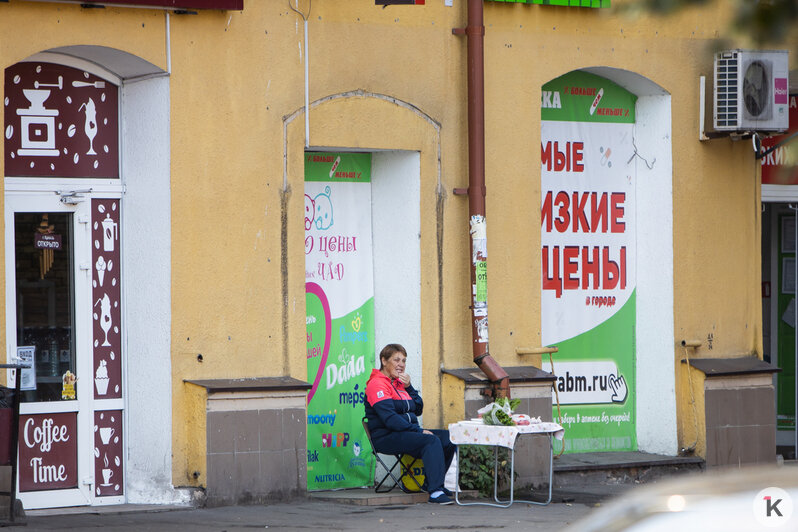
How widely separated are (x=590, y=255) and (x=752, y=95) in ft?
6.98

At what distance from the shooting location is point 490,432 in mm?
10195

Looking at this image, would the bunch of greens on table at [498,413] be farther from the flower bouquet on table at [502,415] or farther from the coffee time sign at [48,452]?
the coffee time sign at [48,452]

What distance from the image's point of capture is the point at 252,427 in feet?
33.2

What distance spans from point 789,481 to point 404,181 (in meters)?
8.29

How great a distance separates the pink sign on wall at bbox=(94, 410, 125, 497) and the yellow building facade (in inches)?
0.5

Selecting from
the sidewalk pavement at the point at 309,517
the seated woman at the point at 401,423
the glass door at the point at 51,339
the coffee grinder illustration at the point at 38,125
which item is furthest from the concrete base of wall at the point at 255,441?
the coffee grinder illustration at the point at 38,125

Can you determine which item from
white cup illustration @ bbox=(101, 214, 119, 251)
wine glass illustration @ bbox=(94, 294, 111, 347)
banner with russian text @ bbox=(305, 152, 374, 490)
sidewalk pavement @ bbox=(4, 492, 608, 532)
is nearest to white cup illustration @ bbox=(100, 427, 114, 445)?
sidewalk pavement @ bbox=(4, 492, 608, 532)

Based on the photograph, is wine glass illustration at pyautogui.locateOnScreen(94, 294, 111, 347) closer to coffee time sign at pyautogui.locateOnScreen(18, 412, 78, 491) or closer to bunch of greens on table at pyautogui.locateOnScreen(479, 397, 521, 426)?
coffee time sign at pyautogui.locateOnScreen(18, 412, 78, 491)

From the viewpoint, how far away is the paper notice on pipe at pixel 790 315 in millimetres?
14945

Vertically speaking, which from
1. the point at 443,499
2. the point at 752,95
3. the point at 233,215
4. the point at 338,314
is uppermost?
the point at 752,95

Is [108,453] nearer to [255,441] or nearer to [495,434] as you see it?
[255,441]

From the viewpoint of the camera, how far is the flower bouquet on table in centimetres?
1029

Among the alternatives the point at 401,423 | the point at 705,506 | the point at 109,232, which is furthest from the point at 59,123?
the point at 705,506

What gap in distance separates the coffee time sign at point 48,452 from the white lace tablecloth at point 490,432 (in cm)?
298
